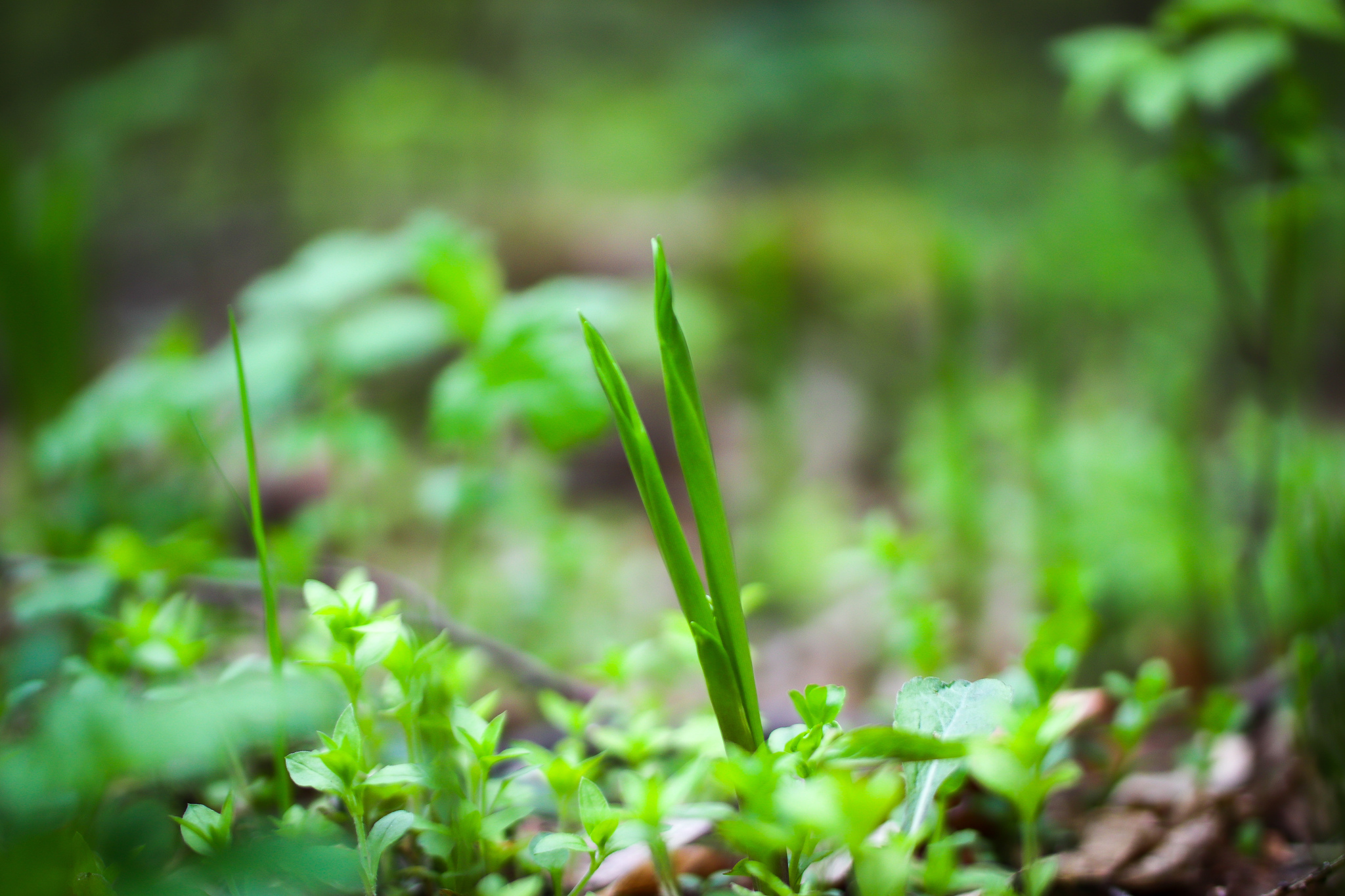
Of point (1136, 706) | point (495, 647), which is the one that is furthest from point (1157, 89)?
point (495, 647)

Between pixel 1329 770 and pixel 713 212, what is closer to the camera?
pixel 1329 770

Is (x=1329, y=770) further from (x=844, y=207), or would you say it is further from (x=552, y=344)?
(x=844, y=207)

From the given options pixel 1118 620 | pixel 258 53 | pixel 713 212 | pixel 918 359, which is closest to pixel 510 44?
pixel 258 53

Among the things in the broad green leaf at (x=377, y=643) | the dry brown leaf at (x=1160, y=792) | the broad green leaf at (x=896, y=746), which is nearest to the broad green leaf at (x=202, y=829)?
the broad green leaf at (x=377, y=643)

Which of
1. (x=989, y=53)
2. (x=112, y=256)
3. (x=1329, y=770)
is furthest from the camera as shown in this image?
(x=989, y=53)

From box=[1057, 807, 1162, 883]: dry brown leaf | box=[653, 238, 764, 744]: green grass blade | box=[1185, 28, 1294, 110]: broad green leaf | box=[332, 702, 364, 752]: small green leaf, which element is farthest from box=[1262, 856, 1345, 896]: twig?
box=[1185, 28, 1294, 110]: broad green leaf
